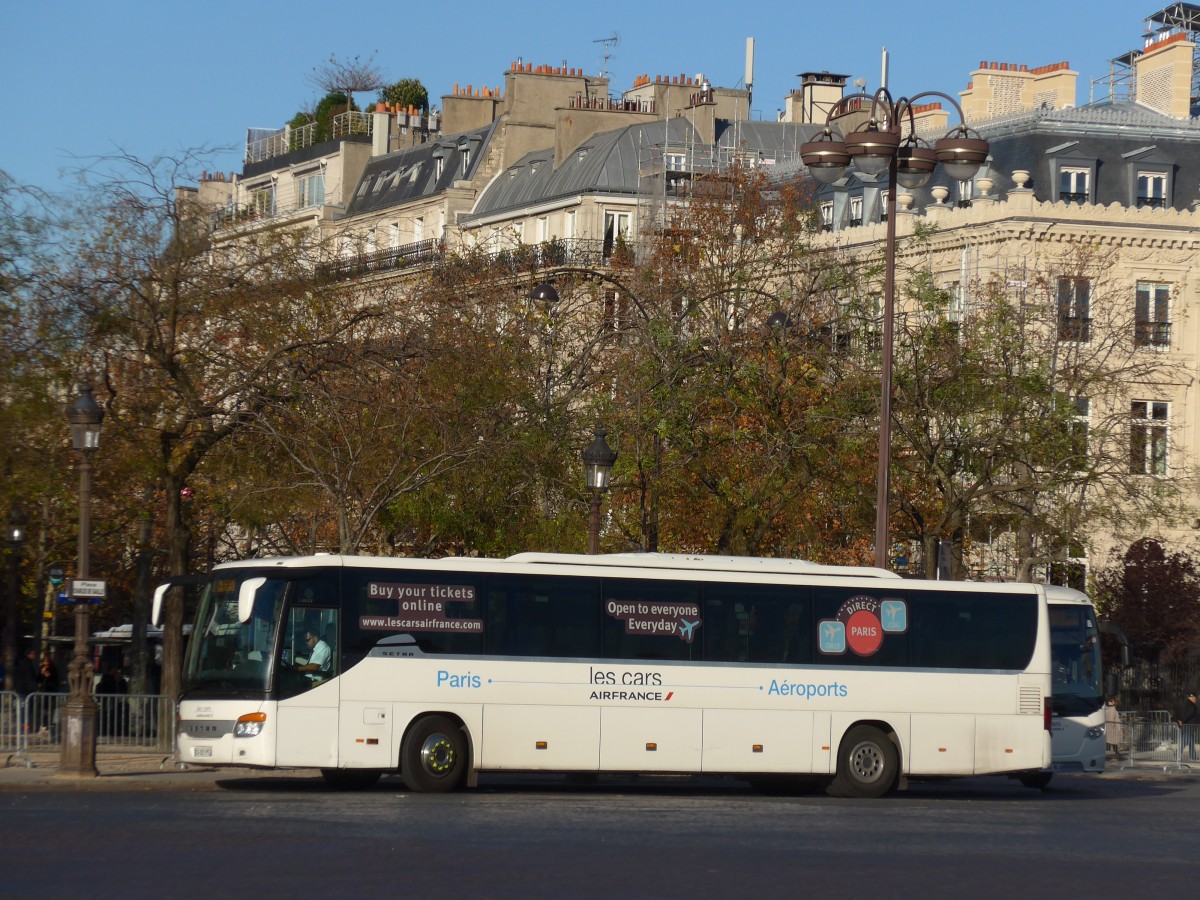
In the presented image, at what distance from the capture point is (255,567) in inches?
936

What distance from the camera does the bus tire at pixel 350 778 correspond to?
24.4 meters

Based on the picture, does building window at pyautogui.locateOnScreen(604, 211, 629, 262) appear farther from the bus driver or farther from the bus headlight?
the bus headlight

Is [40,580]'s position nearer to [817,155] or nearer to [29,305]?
[29,305]

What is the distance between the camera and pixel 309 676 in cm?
2323

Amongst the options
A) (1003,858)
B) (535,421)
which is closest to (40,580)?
(535,421)

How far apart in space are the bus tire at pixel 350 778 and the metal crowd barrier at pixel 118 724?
123 inches

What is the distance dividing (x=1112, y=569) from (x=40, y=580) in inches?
995

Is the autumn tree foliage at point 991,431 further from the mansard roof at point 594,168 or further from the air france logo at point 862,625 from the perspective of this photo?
the mansard roof at point 594,168

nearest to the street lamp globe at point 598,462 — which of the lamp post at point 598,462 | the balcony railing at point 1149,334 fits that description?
the lamp post at point 598,462

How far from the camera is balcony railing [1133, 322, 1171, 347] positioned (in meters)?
40.9

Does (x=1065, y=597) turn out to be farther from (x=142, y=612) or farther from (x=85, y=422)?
(x=85, y=422)

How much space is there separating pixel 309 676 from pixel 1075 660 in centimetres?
1364

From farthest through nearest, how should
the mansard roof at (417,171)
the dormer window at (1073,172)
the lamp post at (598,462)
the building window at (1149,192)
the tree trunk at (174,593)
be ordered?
the mansard roof at (417,171) → the building window at (1149,192) → the dormer window at (1073,172) → the lamp post at (598,462) → the tree trunk at (174,593)

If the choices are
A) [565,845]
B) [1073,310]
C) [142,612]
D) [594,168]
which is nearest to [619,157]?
[594,168]
